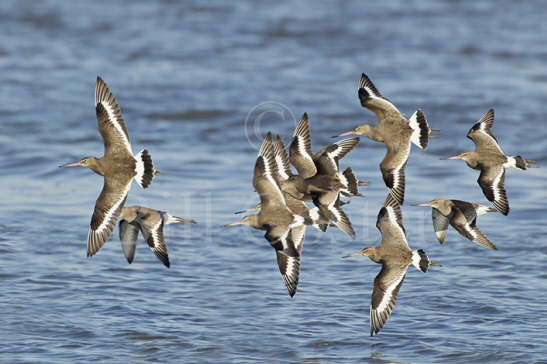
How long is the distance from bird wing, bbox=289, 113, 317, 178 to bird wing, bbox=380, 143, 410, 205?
0.53 meters

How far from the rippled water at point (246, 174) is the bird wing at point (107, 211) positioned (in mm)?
560

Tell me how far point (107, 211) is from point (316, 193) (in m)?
1.35

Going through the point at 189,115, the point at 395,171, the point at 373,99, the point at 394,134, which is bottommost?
the point at 395,171

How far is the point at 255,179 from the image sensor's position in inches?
256

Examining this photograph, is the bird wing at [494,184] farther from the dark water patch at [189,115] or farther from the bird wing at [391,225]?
the dark water patch at [189,115]

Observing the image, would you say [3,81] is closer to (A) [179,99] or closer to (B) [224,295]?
(A) [179,99]

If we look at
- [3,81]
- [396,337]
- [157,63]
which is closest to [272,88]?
[157,63]

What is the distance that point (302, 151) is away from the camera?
7090mm

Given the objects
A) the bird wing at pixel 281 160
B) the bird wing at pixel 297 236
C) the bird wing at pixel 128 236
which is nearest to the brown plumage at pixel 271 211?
the bird wing at pixel 281 160

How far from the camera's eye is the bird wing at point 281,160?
6832mm

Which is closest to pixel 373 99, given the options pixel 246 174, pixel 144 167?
pixel 144 167

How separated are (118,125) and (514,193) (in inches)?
179

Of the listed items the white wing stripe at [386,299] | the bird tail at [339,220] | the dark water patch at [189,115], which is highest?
the dark water patch at [189,115]

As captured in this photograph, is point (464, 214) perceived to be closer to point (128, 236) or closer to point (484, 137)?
point (484, 137)
